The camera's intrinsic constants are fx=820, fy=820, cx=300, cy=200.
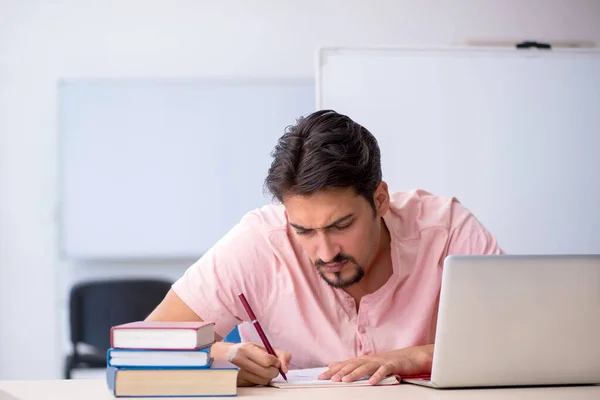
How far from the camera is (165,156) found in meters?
3.80

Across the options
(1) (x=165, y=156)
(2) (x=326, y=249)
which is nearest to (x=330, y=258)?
(2) (x=326, y=249)

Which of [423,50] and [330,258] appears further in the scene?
[423,50]

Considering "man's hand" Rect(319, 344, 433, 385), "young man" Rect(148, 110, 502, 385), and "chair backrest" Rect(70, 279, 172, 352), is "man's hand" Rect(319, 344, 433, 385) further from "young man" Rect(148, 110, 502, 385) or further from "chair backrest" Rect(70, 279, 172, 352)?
"chair backrest" Rect(70, 279, 172, 352)

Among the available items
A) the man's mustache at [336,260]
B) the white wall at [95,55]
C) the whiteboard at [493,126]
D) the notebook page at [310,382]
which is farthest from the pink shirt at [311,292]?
the white wall at [95,55]

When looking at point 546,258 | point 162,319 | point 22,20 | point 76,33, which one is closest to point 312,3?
point 76,33

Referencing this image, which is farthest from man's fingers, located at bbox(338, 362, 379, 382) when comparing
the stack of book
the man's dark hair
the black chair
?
the black chair

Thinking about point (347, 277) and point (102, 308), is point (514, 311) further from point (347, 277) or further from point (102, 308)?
point (102, 308)

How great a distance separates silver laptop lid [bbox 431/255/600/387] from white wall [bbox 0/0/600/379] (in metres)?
2.67

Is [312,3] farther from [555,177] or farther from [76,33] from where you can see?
[555,177]

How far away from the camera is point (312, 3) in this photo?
391 cm

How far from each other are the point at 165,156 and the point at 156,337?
255 centimetres

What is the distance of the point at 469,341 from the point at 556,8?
3.06 metres

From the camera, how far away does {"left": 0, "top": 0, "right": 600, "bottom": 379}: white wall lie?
12.6 feet

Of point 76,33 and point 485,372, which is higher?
point 76,33
